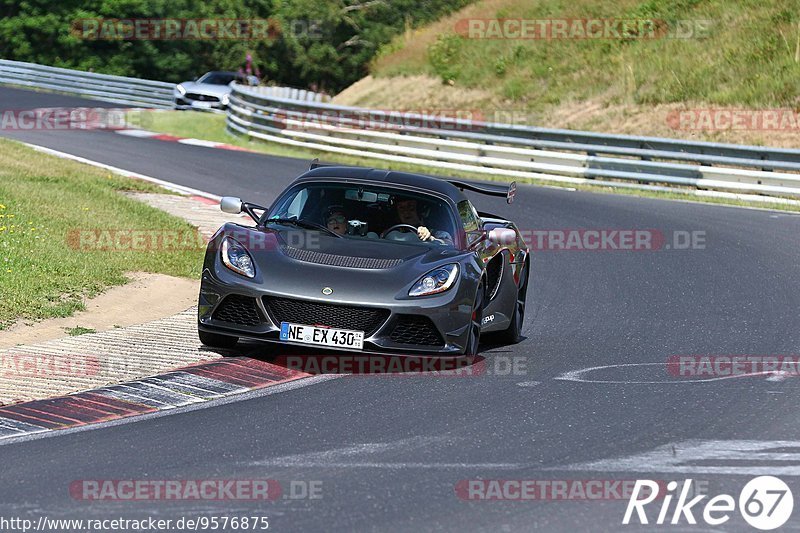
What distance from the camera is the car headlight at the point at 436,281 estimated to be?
868 cm

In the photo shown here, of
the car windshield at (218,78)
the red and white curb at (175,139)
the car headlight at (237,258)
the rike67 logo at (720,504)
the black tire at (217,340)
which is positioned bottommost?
the black tire at (217,340)

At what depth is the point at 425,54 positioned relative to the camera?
39.0m

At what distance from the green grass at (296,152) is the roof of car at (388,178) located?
1231 centimetres

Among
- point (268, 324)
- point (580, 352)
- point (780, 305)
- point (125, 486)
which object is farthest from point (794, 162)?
point (125, 486)

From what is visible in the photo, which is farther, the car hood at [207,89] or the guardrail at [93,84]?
the guardrail at [93,84]

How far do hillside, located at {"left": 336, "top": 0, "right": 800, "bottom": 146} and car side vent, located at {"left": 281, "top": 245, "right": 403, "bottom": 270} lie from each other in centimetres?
1967

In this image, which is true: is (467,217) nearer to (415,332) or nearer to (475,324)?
(475,324)

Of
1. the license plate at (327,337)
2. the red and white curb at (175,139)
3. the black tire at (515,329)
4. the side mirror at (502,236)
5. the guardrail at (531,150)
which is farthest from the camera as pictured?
the red and white curb at (175,139)

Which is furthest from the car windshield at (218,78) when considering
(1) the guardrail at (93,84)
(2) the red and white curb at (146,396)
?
(2) the red and white curb at (146,396)

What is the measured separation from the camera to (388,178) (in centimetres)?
1008
